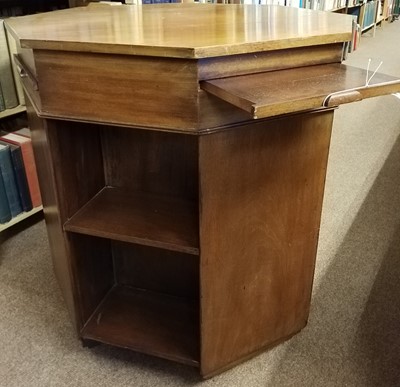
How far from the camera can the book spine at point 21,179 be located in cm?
170

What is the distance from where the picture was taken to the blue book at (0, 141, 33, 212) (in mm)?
1694

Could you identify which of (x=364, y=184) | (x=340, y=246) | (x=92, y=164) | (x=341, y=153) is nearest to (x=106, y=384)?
(x=92, y=164)

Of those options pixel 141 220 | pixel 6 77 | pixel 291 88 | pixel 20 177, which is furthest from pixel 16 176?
pixel 291 88

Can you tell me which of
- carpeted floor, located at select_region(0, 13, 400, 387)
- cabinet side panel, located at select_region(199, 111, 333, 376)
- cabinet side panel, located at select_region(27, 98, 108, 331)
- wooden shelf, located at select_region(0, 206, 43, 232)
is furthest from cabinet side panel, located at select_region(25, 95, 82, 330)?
wooden shelf, located at select_region(0, 206, 43, 232)

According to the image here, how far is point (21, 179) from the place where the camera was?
5.70 feet

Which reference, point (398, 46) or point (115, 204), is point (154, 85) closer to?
point (115, 204)

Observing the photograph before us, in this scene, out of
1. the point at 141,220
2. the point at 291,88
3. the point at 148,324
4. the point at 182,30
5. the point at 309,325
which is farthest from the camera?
the point at 309,325

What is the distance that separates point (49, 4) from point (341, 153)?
165 centimetres

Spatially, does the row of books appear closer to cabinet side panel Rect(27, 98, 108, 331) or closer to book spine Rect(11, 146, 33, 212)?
book spine Rect(11, 146, 33, 212)

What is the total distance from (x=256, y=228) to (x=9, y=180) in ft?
3.41

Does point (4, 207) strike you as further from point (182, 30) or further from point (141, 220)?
point (182, 30)

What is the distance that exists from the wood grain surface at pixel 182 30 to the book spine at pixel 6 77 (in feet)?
1.37

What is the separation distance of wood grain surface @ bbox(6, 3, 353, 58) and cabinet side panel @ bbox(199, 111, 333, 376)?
170 millimetres

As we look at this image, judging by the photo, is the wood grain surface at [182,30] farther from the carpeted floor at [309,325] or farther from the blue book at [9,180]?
the carpeted floor at [309,325]
